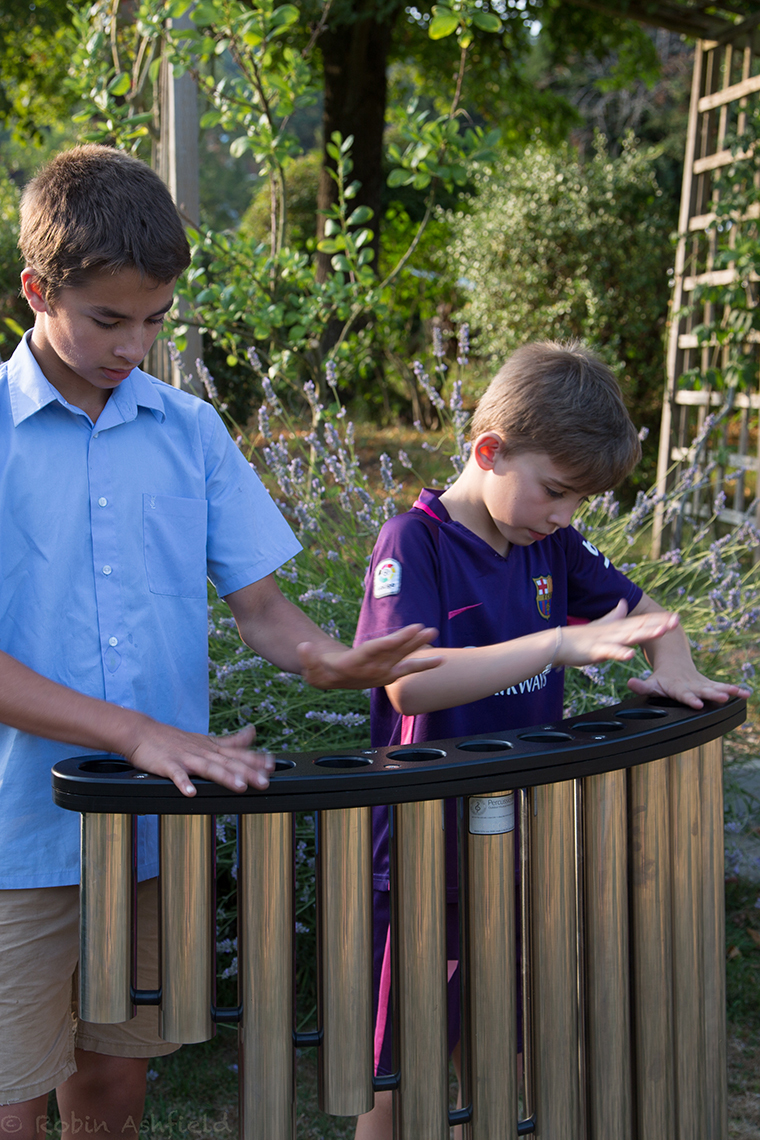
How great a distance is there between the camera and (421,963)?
145 cm

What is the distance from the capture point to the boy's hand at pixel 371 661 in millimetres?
1439

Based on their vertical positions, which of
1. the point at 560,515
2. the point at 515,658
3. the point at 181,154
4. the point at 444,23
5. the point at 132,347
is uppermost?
the point at 444,23

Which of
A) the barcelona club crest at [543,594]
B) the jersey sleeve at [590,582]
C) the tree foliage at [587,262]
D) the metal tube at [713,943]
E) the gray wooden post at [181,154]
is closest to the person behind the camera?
the metal tube at [713,943]

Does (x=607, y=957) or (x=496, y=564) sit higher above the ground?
(x=496, y=564)

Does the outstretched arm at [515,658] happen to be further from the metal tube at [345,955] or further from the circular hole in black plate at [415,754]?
the metal tube at [345,955]

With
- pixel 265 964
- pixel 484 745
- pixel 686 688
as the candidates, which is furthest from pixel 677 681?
pixel 265 964

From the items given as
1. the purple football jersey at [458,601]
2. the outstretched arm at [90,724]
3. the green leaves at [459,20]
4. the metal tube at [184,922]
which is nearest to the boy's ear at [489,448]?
the purple football jersey at [458,601]

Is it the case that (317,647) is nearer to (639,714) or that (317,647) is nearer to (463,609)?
(463,609)

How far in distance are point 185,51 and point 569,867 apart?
367cm

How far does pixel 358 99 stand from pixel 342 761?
26.4ft

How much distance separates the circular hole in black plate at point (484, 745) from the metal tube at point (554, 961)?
86mm

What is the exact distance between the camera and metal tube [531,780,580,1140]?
→ 4.97ft

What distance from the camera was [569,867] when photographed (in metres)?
1.53

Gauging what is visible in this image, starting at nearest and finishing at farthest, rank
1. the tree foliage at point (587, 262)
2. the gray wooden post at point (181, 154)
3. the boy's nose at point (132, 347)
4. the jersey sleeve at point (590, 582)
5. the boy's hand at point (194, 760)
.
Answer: the boy's hand at point (194, 760)
the boy's nose at point (132, 347)
the jersey sleeve at point (590, 582)
the gray wooden post at point (181, 154)
the tree foliage at point (587, 262)
